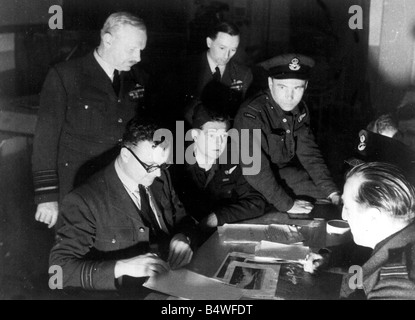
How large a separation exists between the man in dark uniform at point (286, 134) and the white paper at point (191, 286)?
973 millimetres

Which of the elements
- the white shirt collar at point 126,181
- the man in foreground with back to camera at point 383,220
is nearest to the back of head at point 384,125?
the man in foreground with back to camera at point 383,220

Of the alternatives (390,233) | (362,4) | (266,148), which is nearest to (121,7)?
(362,4)

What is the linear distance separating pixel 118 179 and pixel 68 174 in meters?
0.84

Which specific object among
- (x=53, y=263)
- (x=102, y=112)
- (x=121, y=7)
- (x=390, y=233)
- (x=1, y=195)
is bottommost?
(x=1, y=195)

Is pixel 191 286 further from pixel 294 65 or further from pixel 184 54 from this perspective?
pixel 184 54

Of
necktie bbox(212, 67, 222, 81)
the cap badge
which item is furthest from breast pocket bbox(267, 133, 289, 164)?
necktie bbox(212, 67, 222, 81)

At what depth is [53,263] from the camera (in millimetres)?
1826

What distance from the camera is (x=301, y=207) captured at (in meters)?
2.47

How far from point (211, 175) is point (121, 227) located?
0.79 m

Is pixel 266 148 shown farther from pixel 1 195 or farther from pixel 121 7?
pixel 121 7

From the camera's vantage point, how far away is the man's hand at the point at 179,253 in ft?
6.32

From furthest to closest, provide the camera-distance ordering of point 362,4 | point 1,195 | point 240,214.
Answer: point 362,4
point 1,195
point 240,214

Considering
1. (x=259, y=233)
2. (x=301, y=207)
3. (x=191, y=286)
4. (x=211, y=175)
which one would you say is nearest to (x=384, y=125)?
Answer: (x=301, y=207)

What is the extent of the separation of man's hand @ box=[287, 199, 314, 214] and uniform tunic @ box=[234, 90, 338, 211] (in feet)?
0.72
